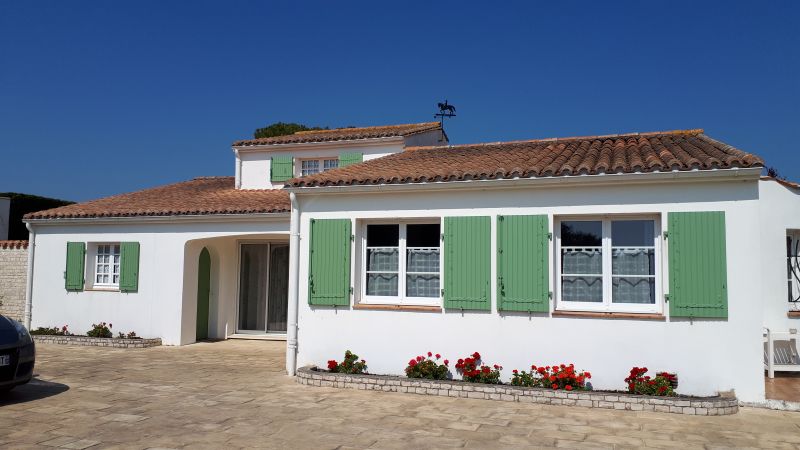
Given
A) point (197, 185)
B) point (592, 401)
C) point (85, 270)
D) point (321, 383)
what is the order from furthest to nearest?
1. point (197, 185)
2. point (85, 270)
3. point (321, 383)
4. point (592, 401)

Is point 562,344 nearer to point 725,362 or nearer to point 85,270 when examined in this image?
point 725,362

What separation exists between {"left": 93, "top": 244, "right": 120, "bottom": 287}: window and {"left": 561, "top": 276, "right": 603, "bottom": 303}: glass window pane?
36.3 feet

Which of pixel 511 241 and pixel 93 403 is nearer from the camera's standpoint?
pixel 93 403

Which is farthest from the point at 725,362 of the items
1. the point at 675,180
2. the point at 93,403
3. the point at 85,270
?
the point at 85,270

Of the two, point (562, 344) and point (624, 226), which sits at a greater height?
point (624, 226)

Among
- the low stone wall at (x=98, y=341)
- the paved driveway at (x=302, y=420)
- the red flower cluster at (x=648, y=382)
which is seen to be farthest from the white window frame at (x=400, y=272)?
the low stone wall at (x=98, y=341)

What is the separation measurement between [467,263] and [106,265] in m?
10.1

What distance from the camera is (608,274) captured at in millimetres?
8734

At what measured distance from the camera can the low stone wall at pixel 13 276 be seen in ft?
53.4

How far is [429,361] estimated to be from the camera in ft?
30.3

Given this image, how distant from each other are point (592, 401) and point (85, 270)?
12389 millimetres

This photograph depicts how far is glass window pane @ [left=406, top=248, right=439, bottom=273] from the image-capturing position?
31.9 feet

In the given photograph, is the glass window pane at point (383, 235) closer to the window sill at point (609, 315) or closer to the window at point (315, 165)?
the window sill at point (609, 315)

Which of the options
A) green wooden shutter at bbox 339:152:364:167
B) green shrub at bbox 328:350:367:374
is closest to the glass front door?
green wooden shutter at bbox 339:152:364:167
